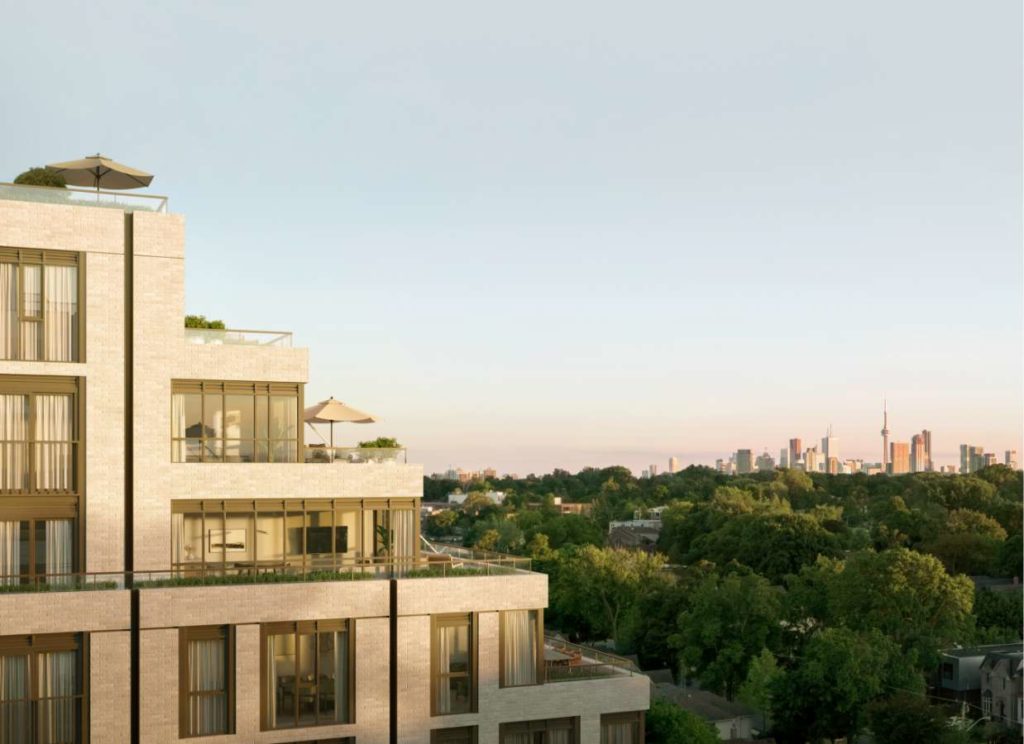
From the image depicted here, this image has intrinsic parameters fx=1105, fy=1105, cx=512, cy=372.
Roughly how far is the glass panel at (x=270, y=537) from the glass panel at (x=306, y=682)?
3.22 meters

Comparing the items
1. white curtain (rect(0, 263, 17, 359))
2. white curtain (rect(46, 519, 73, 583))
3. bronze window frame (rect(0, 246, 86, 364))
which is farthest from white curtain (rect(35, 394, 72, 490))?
white curtain (rect(0, 263, 17, 359))

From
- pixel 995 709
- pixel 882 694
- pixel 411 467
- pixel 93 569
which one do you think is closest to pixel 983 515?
pixel 995 709

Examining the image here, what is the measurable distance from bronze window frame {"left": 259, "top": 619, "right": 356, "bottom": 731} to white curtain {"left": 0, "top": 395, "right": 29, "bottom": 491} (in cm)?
751

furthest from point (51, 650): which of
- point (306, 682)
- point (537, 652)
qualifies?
point (537, 652)

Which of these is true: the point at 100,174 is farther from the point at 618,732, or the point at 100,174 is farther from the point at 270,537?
the point at 618,732

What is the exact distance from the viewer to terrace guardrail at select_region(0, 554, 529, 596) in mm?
28125

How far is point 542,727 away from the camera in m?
31.3

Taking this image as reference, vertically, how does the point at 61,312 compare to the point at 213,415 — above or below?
above

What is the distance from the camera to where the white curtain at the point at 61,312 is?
29469 millimetres

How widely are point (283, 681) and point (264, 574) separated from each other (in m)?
2.85

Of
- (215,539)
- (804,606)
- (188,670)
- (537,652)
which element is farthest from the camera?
(804,606)

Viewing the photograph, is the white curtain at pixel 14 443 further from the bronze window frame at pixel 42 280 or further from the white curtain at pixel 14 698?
the white curtain at pixel 14 698

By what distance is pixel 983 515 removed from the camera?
118 metres

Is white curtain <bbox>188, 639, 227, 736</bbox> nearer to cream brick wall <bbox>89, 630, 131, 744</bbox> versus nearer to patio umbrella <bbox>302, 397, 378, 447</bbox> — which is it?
cream brick wall <bbox>89, 630, 131, 744</bbox>
